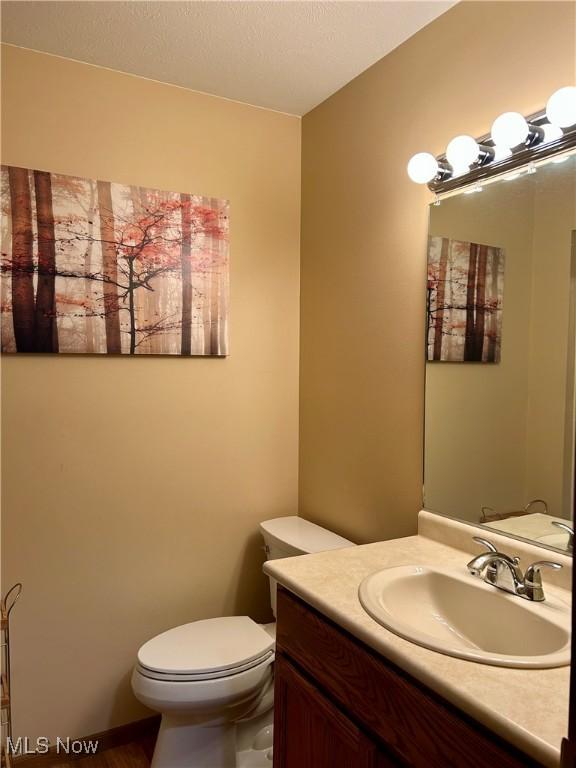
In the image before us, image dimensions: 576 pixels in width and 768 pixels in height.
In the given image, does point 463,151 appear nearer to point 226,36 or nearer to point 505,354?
point 505,354

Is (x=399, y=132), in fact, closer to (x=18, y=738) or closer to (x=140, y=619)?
(x=140, y=619)

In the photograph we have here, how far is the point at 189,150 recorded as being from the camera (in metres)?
2.17

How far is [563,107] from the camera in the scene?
1.24m

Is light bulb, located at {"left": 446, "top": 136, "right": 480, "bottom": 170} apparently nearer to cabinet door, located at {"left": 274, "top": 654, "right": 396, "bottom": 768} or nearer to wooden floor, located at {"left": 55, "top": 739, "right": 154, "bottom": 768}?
cabinet door, located at {"left": 274, "top": 654, "right": 396, "bottom": 768}

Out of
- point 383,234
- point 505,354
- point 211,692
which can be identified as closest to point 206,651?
point 211,692

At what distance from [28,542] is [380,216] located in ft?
5.57

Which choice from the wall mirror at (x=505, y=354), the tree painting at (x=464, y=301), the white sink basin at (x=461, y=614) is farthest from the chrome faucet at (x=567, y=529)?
the tree painting at (x=464, y=301)

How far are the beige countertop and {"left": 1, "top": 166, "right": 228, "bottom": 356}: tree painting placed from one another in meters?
1.07

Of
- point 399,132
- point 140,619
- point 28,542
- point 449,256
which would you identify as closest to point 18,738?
point 140,619

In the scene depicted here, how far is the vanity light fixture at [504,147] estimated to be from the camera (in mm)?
1260

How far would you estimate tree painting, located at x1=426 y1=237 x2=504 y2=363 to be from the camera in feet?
5.01

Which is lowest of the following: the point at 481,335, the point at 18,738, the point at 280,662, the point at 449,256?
the point at 18,738

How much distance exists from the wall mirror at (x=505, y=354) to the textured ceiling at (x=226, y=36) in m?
0.62

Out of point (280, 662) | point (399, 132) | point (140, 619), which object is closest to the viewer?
point (280, 662)
